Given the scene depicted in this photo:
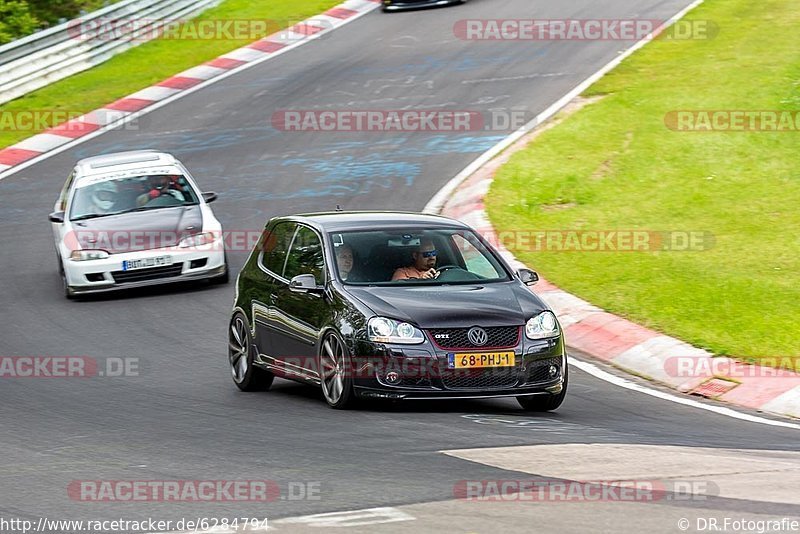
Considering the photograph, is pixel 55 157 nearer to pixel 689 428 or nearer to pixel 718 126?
pixel 718 126

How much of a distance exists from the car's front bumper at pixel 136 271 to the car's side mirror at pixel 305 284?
6.50 m

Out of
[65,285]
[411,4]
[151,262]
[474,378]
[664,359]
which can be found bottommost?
[411,4]

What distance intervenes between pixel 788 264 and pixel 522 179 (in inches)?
230

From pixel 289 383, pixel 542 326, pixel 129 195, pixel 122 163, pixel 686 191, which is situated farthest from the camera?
pixel 686 191

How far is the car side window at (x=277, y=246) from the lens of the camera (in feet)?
40.5

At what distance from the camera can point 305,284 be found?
11.3 meters

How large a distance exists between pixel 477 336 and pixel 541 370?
59cm

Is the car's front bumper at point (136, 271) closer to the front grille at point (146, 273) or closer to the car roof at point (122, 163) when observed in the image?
the front grille at point (146, 273)

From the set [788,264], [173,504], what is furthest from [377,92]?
[173,504]

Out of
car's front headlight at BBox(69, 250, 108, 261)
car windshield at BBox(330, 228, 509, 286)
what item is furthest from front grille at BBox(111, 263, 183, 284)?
car windshield at BBox(330, 228, 509, 286)

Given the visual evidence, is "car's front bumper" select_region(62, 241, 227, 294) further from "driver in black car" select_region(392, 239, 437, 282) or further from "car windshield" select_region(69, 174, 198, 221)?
"driver in black car" select_region(392, 239, 437, 282)

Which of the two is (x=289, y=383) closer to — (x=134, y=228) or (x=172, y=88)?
(x=134, y=228)

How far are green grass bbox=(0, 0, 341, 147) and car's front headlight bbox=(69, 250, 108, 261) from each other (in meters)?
10.0

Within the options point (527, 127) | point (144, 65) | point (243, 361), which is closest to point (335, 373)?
point (243, 361)
